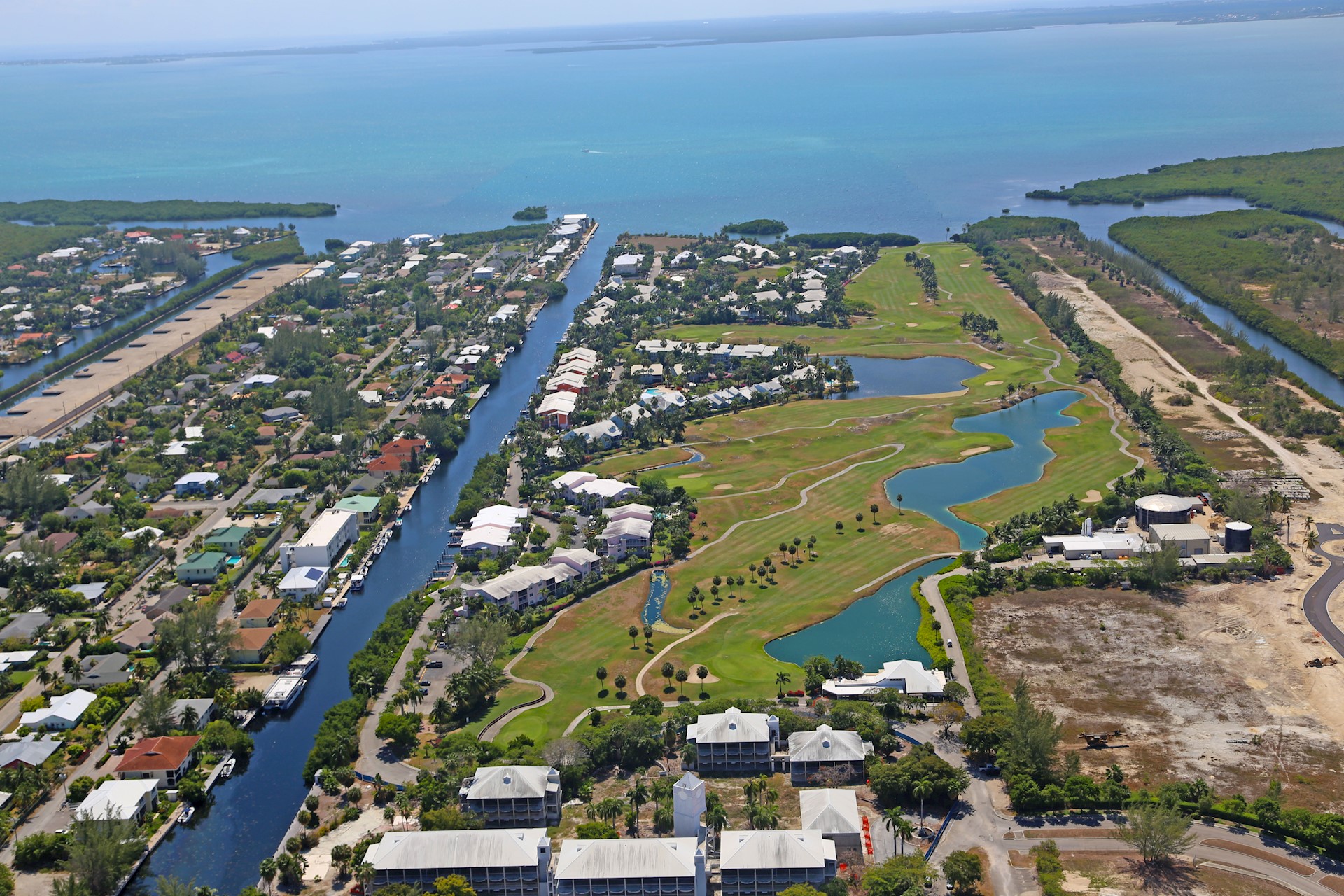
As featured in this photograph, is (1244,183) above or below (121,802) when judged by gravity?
above

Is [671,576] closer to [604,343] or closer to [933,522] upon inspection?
[933,522]

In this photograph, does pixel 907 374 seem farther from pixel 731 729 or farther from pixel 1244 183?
pixel 1244 183

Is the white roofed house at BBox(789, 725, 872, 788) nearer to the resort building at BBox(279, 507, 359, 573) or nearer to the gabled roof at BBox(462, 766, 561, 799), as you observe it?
the gabled roof at BBox(462, 766, 561, 799)

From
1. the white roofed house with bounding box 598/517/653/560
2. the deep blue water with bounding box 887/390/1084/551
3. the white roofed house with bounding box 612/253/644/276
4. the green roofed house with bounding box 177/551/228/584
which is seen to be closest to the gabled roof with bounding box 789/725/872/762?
the white roofed house with bounding box 598/517/653/560

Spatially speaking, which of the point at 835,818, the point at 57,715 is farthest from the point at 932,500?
the point at 57,715

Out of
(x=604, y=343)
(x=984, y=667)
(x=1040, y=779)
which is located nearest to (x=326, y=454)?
(x=604, y=343)

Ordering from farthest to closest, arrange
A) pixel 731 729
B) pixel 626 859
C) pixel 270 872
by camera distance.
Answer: pixel 731 729 < pixel 270 872 < pixel 626 859
